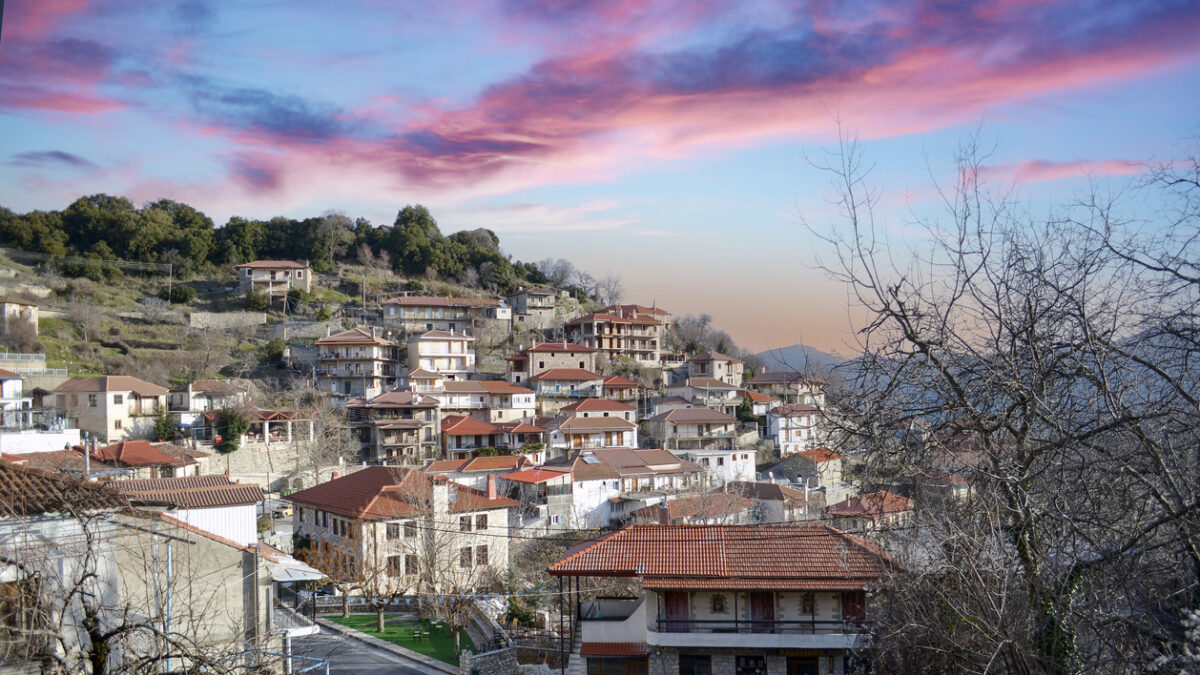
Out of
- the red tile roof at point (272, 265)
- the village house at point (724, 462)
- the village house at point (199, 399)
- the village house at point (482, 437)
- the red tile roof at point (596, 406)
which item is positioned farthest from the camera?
the red tile roof at point (272, 265)

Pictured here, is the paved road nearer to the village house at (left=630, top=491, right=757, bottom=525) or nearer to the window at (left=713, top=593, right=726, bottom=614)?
the window at (left=713, top=593, right=726, bottom=614)

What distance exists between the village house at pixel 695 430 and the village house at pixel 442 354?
42.7 ft

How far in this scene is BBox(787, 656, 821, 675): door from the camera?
45.7ft

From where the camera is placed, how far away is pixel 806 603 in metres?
14.0

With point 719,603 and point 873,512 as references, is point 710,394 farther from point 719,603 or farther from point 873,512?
point 873,512

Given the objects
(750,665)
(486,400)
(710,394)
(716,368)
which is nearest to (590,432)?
(486,400)

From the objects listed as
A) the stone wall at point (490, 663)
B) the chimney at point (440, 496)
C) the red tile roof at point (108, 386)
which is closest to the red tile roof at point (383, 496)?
the chimney at point (440, 496)

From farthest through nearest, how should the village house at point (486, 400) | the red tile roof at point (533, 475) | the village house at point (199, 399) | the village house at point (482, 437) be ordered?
the village house at point (486, 400) → the village house at point (482, 437) → the village house at point (199, 399) → the red tile roof at point (533, 475)

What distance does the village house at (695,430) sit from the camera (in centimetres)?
4209

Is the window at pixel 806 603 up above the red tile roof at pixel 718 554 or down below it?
below

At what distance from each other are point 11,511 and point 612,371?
157 feet

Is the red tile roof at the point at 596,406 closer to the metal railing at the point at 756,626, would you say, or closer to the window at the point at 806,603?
the metal railing at the point at 756,626

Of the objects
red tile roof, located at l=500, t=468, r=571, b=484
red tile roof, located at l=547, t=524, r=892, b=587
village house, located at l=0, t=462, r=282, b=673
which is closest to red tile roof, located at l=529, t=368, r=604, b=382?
red tile roof, located at l=500, t=468, r=571, b=484

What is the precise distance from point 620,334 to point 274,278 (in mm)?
24794
